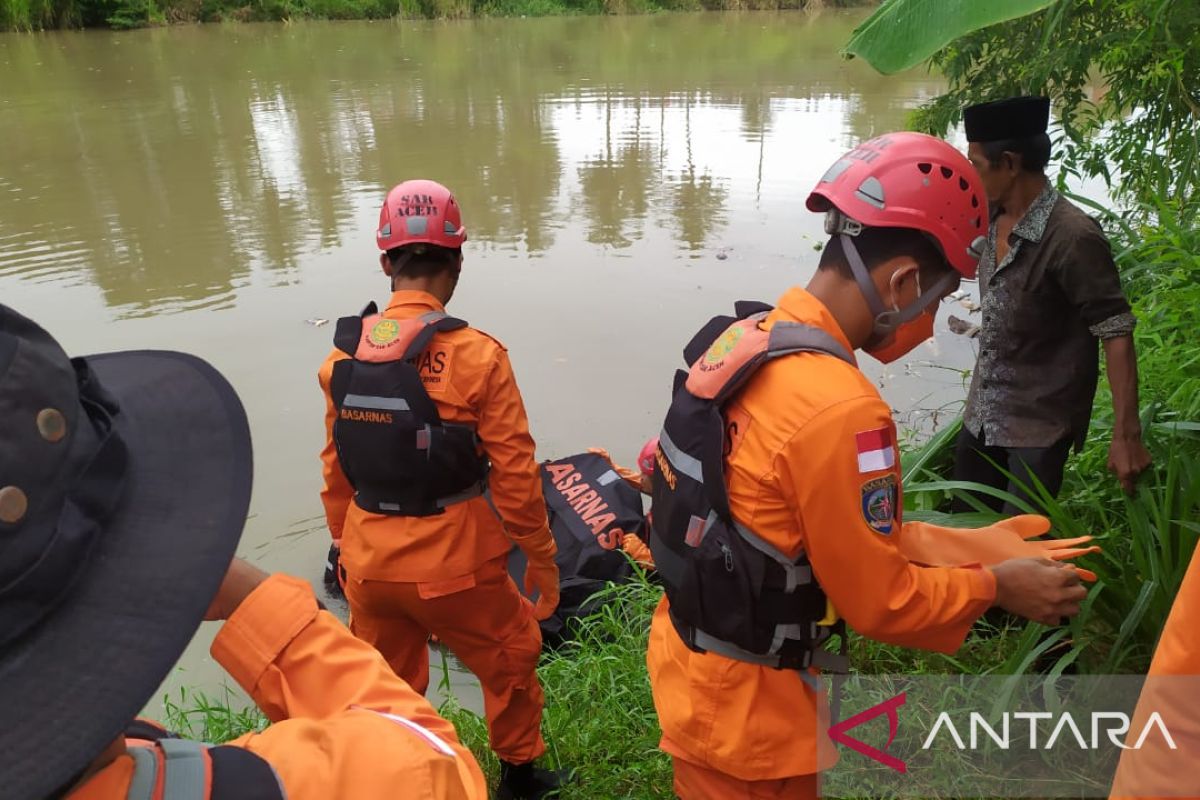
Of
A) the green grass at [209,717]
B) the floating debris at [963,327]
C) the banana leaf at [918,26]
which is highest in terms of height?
the banana leaf at [918,26]

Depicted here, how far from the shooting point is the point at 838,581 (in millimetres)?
1539

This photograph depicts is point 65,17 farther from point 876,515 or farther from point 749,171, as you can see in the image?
point 876,515

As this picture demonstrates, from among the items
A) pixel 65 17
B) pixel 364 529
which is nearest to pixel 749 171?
pixel 364 529

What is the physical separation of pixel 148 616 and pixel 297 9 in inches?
1351

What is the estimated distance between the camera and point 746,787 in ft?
5.79

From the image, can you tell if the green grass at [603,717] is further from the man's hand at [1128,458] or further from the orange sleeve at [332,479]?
the man's hand at [1128,458]

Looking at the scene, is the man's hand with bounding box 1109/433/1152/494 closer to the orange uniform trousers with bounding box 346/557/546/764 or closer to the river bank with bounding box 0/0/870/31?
the orange uniform trousers with bounding box 346/557/546/764

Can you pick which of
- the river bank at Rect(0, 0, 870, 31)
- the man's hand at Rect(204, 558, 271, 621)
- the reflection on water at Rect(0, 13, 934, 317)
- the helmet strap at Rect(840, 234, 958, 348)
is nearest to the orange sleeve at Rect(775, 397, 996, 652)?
the helmet strap at Rect(840, 234, 958, 348)

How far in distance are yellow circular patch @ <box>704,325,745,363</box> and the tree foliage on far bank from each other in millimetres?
2558

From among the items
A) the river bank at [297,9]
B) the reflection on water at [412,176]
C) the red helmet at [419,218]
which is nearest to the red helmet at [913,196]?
the red helmet at [419,218]

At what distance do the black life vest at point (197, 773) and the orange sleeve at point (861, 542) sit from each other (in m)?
0.96

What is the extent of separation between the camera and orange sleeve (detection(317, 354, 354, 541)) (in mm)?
2729

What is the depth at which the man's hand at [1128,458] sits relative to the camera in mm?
2627

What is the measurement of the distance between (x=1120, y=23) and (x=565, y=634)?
3.80 metres
